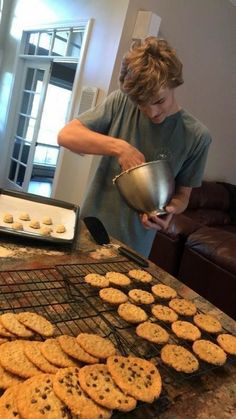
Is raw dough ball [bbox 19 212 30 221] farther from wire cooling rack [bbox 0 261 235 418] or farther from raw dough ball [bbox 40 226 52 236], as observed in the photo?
wire cooling rack [bbox 0 261 235 418]

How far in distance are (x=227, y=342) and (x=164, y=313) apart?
17cm

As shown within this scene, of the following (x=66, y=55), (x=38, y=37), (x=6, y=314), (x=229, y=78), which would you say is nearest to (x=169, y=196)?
(x=6, y=314)

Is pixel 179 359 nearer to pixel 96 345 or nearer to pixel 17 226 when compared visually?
pixel 96 345

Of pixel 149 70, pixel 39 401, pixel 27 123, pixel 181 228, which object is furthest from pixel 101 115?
pixel 27 123

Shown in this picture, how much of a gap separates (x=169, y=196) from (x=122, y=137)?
410mm

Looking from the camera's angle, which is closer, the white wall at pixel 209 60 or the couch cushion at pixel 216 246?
the couch cushion at pixel 216 246

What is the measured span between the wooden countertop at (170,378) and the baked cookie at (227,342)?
0.03m

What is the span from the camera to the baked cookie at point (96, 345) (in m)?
0.72

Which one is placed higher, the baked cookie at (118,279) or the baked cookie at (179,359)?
the baked cookie at (118,279)

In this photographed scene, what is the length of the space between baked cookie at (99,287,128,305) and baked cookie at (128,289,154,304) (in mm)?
25

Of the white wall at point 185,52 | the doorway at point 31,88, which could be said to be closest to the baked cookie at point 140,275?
the white wall at point 185,52

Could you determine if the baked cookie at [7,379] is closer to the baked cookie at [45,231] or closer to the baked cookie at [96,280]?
the baked cookie at [96,280]

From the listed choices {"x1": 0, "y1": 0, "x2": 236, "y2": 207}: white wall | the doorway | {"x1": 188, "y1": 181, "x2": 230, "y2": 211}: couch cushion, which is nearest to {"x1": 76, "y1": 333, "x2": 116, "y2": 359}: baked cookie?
{"x1": 0, "y1": 0, "x2": 236, "y2": 207}: white wall

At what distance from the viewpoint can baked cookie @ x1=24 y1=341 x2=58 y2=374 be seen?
66 centimetres
